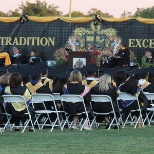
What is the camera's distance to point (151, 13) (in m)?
66.3

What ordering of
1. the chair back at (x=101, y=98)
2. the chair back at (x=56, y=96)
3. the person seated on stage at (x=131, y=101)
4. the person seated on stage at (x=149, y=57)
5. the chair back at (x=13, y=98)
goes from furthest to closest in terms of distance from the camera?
the person seated on stage at (x=149, y=57), the chair back at (x=56, y=96), the person seated on stage at (x=131, y=101), the chair back at (x=101, y=98), the chair back at (x=13, y=98)

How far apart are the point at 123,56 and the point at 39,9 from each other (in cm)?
3303

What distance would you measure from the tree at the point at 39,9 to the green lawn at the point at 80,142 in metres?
45.6

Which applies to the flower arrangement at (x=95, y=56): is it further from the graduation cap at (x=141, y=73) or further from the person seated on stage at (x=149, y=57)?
the graduation cap at (x=141, y=73)

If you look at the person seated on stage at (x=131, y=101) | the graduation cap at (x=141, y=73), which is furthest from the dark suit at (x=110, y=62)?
the person seated on stage at (x=131, y=101)

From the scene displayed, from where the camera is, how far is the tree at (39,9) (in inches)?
2485

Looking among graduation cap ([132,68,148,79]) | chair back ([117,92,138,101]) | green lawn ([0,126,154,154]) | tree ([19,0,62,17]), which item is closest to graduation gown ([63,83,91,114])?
green lawn ([0,126,154,154])

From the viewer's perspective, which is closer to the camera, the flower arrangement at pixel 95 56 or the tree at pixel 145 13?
the flower arrangement at pixel 95 56

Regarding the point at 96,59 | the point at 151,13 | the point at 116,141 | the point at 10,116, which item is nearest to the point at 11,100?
the point at 10,116

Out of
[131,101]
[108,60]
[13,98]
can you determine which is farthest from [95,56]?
[13,98]

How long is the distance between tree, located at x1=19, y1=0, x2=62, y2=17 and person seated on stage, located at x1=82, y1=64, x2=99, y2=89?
40927mm

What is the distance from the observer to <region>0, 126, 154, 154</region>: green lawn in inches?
527

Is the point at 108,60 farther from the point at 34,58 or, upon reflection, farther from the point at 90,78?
the point at 90,78

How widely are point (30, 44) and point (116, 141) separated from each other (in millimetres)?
19979
